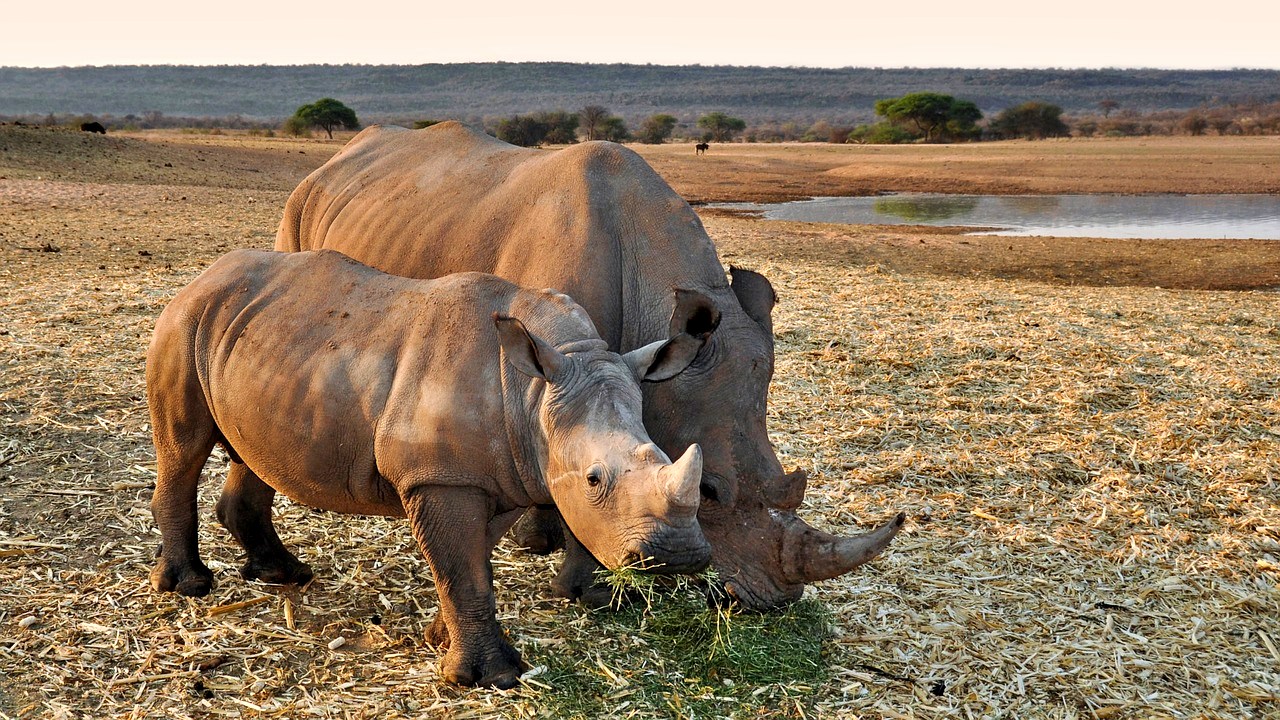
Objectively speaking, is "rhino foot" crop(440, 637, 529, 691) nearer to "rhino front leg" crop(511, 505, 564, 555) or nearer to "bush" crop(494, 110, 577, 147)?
"rhino front leg" crop(511, 505, 564, 555)

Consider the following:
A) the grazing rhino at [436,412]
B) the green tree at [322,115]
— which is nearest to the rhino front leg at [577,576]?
the grazing rhino at [436,412]

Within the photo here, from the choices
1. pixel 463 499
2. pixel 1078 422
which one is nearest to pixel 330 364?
pixel 463 499

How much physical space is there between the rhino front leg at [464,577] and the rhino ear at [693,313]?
3.53 ft

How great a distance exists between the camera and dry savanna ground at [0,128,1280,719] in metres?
4.87

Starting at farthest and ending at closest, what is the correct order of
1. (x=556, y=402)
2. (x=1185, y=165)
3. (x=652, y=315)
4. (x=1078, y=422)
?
1. (x=1185, y=165)
2. (x=1078, y=422)
3. (x=652, y=315)
4. (x=556, y=402)

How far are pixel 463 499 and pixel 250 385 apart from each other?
1.19 meters

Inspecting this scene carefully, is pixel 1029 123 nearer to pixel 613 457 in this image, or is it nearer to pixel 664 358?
pixel 664 358

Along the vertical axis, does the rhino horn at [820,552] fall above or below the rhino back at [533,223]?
below

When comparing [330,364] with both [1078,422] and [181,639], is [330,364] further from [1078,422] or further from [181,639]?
[1078,422]

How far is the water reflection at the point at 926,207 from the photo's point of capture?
28.6 metres

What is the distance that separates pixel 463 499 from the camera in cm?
463

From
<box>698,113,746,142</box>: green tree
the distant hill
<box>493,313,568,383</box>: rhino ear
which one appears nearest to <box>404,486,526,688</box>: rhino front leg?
<box>493,313,568,383</box>: rhino ear

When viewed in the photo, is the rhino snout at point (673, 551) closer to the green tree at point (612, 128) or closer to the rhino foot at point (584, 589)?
the rhino foot at point (584, 589)

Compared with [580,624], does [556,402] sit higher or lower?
higher
